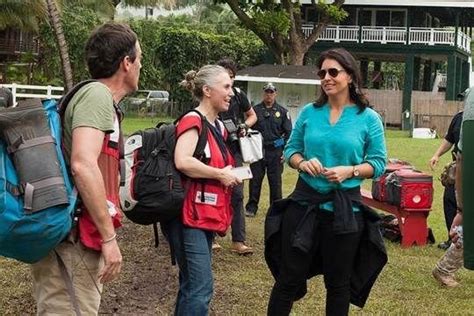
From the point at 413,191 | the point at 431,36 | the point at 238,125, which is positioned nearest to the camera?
the point at 238,125

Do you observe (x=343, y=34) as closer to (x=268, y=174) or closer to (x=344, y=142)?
(x=268, y=174)

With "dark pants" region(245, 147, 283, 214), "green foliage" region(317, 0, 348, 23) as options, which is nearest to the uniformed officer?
"dark pants" region(245, 147, 283, 214)

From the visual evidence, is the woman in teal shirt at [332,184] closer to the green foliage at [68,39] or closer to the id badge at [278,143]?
the id badge at [278,143]

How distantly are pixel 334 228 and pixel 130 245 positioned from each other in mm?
4198

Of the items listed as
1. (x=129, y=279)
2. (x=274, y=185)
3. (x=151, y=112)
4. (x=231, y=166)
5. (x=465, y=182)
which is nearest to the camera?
(x=465, y=182)

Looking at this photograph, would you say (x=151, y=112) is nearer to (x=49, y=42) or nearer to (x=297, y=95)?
(x=49, y=42)

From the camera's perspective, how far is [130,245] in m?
8.79

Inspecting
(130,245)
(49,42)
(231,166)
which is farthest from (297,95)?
(231,166)

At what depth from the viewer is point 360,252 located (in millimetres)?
5227

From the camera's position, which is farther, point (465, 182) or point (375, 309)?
point (375, 309)

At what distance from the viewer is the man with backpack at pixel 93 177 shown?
357 cm

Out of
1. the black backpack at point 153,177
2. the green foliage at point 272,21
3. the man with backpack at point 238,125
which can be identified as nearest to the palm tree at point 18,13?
the green foliage at point 272,21

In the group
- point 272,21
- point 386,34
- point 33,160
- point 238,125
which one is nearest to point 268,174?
point 238,125

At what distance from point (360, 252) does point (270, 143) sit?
6327mm
